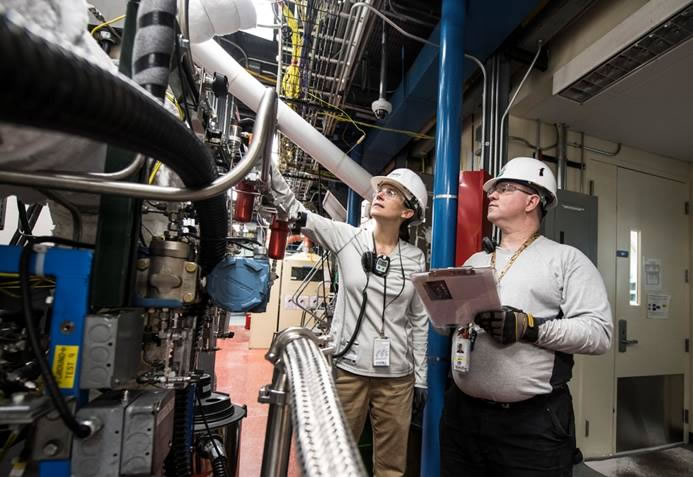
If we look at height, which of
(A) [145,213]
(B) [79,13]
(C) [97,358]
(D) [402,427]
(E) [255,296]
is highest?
(B) [79,13]

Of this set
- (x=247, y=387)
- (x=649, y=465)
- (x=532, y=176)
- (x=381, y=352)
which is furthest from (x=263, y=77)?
(x=649, y=465)

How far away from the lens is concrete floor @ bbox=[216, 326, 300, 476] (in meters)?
1.96

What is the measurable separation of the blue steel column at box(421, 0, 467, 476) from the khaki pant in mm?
187

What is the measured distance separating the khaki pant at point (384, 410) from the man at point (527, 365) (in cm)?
27

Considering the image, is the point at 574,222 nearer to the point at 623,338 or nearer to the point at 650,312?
the point at 623,338

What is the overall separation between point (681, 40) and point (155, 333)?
7.82 ft

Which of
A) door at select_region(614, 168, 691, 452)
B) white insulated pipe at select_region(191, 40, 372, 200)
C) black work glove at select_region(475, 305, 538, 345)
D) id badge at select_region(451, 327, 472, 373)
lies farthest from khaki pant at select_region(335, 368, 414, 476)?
door at select_region(614, 168, 691, 452)

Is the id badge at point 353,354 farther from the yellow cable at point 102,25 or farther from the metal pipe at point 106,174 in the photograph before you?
the yellow cable at point 102,25

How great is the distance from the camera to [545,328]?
3.46 feet

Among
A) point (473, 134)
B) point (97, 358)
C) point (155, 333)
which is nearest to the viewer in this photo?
point (97, 358)

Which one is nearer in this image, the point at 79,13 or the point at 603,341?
the point at 79,13

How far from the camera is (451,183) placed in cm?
172

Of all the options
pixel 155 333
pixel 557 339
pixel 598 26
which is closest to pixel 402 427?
pixel 557 339

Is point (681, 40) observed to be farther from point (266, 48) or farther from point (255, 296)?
point (266, 48)
